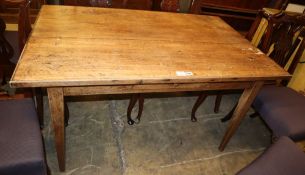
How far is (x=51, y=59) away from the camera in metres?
1.05

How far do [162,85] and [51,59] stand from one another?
0.54 meters

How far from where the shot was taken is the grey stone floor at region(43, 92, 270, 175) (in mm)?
1570

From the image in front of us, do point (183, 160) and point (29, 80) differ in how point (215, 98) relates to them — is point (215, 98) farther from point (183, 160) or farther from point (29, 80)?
point (29, 80)

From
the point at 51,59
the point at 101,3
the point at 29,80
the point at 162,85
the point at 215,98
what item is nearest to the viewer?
the point at 29,80

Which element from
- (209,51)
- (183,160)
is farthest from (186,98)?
(209,51)

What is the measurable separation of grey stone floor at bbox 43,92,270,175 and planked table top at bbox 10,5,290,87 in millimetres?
762

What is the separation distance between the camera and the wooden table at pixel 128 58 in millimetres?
1010

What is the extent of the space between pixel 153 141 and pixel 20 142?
97 centimetres

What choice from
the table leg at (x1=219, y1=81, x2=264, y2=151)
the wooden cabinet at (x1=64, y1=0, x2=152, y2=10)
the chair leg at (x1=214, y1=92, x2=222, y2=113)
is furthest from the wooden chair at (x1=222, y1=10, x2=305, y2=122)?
the wooden cabinet at (x1=64, y1=0, x2=152, y2=10)

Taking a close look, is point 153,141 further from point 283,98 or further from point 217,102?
point 283,98

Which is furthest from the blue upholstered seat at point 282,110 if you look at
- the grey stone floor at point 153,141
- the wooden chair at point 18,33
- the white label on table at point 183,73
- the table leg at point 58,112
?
the wooden chair at point 18,33

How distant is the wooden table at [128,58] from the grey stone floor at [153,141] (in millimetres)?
209

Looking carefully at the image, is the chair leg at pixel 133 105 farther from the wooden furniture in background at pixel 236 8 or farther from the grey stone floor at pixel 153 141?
the wooden furniture in background at pixel 236 8

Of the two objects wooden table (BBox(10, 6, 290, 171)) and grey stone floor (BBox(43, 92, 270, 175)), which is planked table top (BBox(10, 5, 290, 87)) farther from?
grey stone floor (BBox(43, 92, 270, 175))
